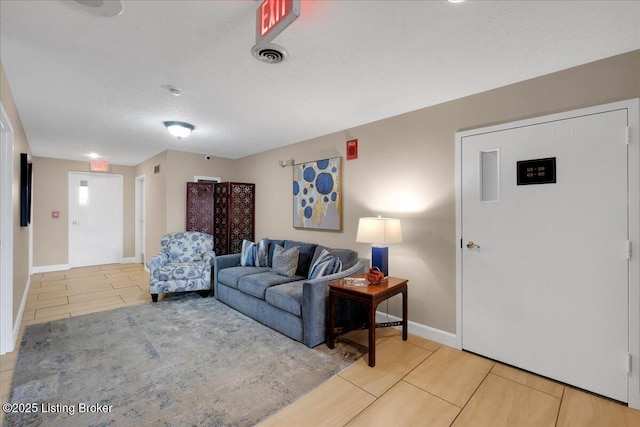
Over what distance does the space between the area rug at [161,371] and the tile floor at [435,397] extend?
0.54 ft

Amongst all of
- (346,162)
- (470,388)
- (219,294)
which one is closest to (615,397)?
(470,388)

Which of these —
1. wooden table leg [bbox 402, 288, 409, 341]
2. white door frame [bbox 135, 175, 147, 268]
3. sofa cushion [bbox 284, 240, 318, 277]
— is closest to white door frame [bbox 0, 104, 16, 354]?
sofa cushion [bbox 284, 240, 318, 277]

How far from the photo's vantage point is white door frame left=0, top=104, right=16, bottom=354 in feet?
8.43

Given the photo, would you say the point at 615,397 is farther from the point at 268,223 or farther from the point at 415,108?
the point at 268,223

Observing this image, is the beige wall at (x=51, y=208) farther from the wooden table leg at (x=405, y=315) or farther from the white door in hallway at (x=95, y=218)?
the wooden table leg at (x=405, y=315)

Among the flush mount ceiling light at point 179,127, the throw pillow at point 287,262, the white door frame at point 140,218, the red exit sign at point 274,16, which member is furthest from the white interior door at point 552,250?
the white door frame at point 140,218

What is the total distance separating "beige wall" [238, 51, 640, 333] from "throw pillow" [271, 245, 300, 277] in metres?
0.54

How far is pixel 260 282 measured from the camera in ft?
11.1

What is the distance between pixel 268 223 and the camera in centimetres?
506

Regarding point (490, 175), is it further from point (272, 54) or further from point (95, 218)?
point (95, 218)

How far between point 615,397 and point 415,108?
278cm

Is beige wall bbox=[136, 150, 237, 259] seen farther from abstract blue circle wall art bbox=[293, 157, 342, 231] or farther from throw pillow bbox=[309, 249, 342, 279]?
throw pillow bbox=[309, 249, 342, 279]

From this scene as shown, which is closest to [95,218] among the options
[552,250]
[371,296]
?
[371,296]

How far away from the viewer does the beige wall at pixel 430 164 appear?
6.97 feet
